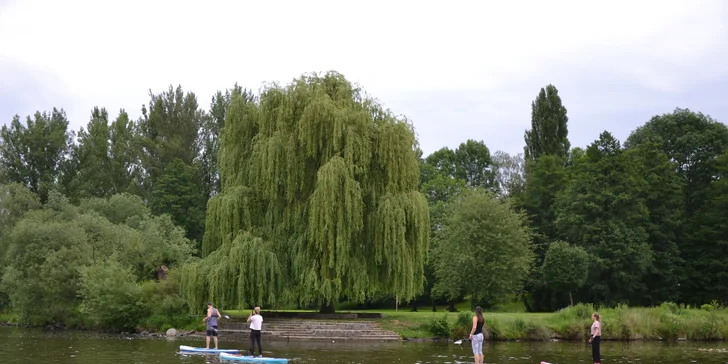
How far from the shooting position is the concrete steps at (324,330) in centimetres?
3731

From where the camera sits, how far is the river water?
2686cm

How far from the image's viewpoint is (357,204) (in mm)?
38250

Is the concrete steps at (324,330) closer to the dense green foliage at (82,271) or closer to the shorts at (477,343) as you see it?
the dense green foliage at (82,271)

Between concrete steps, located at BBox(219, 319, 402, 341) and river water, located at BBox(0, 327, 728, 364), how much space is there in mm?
1304

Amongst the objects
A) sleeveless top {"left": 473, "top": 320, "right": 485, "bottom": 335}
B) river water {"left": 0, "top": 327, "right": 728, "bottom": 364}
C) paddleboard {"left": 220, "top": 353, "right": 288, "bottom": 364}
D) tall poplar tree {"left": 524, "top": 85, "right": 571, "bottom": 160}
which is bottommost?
river water {"left": 0, "top": 327, "right": 728, "bottom": 364}

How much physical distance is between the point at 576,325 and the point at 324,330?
14.1m

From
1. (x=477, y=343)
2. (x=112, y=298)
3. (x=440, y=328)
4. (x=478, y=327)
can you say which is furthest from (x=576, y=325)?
(x=112, y=298)

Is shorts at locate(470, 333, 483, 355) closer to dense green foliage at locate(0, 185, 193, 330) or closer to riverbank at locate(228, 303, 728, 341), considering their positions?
riverbank at locate(228, 303, 728, 341)

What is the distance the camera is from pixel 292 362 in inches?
1025

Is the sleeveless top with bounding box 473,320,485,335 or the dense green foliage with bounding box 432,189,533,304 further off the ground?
the dense green foliage with bounding box 432,189,533,304

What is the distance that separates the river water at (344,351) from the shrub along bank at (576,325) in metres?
1.89

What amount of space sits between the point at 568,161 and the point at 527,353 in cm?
4977

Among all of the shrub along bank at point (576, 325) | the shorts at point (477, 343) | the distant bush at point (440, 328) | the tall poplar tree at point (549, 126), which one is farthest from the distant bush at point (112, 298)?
the tall poplar tree at point (549, 126)

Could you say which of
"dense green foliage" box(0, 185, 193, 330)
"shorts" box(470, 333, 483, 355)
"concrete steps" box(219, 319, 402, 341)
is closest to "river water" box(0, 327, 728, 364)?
"concrete steps" box(219, 319, 402, 341)
